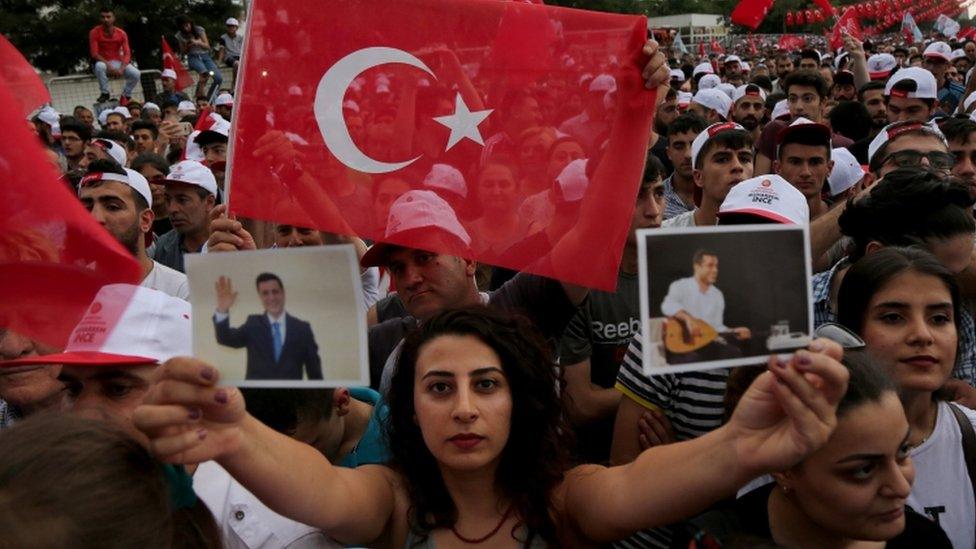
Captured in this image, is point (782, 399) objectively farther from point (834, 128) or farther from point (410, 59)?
point (834, 128)

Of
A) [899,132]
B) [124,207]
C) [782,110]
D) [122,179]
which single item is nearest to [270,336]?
[124,207]

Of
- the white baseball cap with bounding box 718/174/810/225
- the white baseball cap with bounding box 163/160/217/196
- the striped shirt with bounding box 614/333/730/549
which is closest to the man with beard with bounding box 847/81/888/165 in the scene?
the white baseball cap with bounding box 718/174/810/225

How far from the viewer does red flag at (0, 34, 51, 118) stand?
2461 mm

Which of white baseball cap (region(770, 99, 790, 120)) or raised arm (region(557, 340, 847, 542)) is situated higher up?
white baseball cap (region(770, 99, 790, 120))

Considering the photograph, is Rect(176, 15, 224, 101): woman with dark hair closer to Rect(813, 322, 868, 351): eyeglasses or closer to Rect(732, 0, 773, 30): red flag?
Rect(732, 0, 773, 30): red flag

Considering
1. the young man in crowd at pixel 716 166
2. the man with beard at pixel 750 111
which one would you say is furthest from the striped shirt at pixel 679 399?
the man with beard at pixel 750 111

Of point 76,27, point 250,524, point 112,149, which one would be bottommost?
point 250,524

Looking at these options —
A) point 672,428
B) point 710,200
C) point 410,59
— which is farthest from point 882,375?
point 710,200

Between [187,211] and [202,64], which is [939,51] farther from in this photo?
[202,64]

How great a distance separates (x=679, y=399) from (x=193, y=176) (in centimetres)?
379

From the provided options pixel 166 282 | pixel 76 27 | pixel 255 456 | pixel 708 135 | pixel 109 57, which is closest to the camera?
pixel 255 456

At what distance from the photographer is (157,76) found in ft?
71.2

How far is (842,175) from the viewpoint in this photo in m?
6.11

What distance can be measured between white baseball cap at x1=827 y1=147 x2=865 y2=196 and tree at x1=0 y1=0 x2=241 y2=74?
26.4 m
